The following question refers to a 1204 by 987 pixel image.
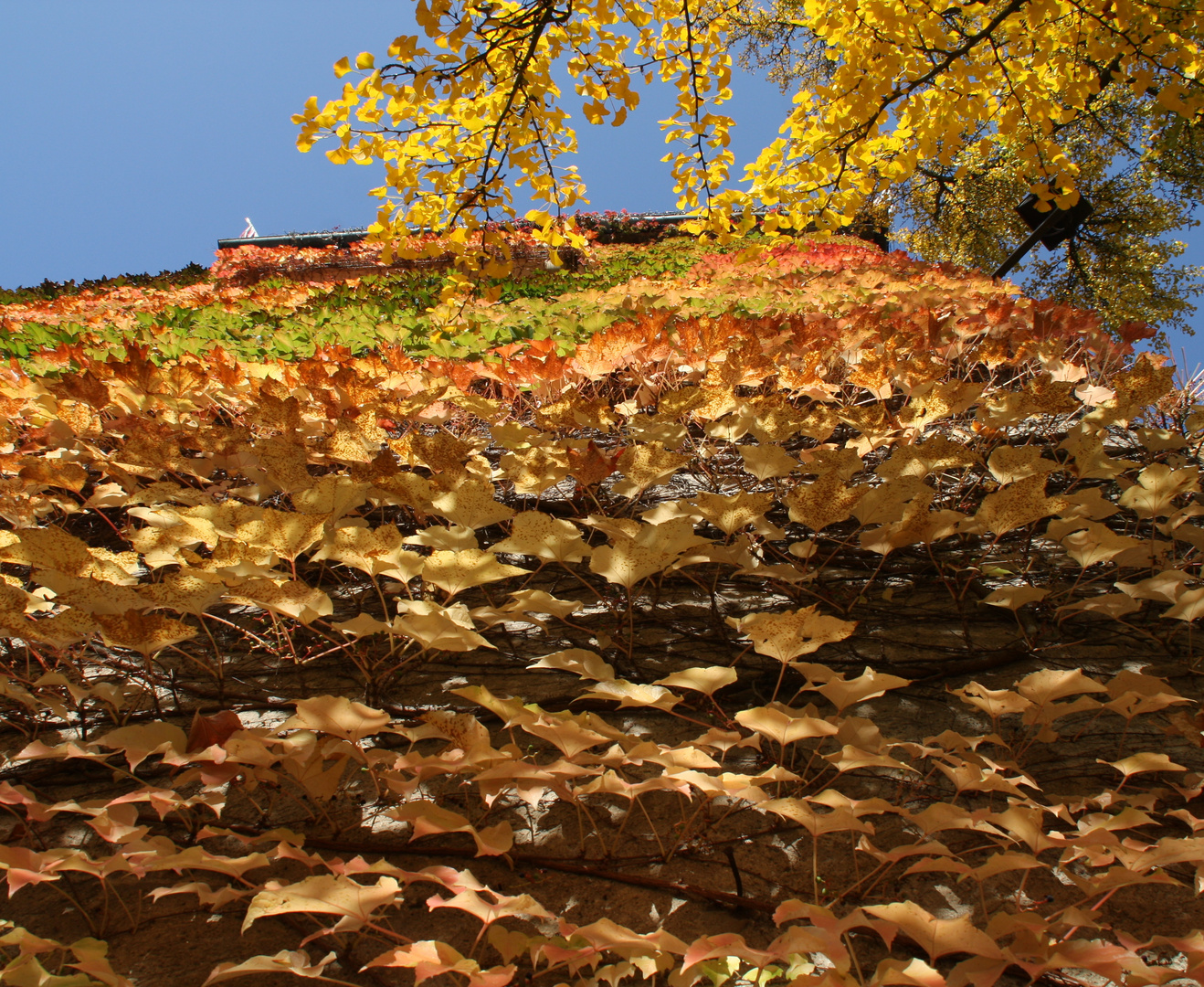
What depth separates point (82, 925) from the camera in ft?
2.35

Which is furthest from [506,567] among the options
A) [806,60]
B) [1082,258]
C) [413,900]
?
[806,60]

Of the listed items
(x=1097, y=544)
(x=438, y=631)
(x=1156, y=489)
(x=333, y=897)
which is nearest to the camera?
(x=333, y=897)

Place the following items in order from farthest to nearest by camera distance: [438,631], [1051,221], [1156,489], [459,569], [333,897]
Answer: [1051,221]
[1156,489]
[459,569]
[438,631]
[333,897]

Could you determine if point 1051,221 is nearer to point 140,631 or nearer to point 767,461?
point 767,461

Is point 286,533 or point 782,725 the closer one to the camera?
point 782,725

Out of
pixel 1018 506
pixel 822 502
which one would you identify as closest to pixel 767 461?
pixel 822 502

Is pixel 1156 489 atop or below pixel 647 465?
below

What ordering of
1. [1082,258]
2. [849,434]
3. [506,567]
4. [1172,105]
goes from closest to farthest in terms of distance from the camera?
1. [506,567]
2. [849,434]
3. [1172,105]
4. [1082,258]

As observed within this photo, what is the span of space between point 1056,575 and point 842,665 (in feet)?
1.76

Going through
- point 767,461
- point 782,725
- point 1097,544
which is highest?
point 767,461

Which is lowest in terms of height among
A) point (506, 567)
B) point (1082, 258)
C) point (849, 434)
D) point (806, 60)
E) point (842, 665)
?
point (842, 665)

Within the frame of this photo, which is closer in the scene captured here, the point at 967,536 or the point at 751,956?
the point at 751,956

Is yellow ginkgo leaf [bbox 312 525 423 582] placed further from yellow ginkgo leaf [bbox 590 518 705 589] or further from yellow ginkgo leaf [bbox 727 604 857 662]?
yellow ginkgo leaf [bbox 727 604 857 662]

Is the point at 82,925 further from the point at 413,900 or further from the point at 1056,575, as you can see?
the point at 1056,575
